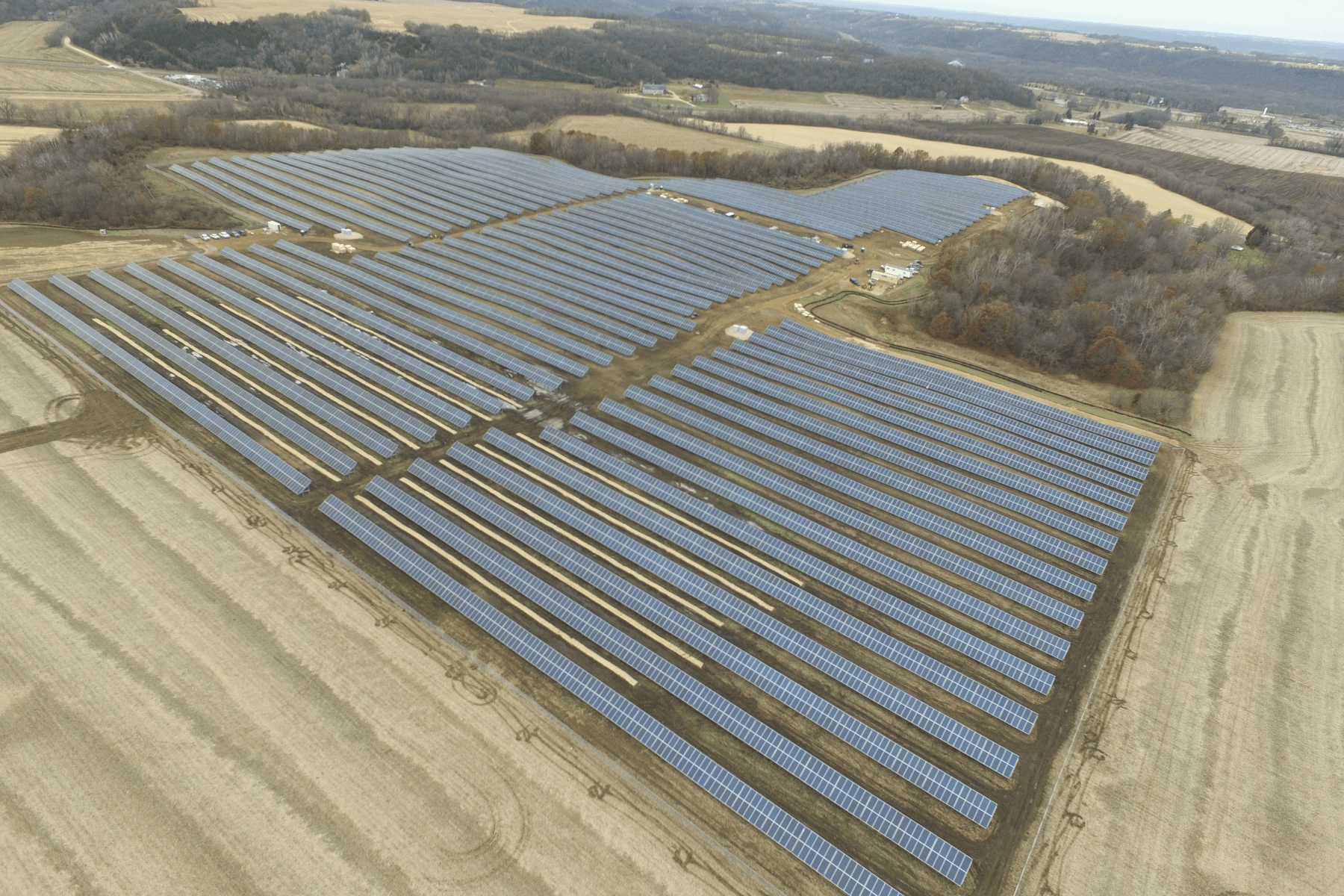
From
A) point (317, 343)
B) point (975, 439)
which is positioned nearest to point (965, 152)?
point (975, 439)

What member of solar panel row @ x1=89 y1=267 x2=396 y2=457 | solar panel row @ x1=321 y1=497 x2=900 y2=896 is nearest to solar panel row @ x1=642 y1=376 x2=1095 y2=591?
solar panel row @ x1=89 y1=267 x2=396 y2=457

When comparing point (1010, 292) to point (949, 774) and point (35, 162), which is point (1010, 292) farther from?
point (35, 162)

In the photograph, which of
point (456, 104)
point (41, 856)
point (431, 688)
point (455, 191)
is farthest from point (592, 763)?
point (456, 104)

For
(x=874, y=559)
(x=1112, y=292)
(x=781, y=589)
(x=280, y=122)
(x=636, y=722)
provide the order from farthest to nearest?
(x=280, y=122) → (x=1112, y=292) → (x=874, y=559) → (x=781, y=589) → (x=636, y=722)

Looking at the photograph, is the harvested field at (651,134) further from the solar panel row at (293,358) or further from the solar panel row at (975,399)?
the solar panel row at (293,358)

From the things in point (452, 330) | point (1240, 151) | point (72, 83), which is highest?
point (1240, 151)

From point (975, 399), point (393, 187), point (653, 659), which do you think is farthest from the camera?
point (393, 187)

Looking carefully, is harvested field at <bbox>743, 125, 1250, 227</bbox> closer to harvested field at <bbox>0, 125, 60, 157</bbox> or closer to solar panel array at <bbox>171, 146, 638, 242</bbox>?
solar panel array at <bbox>171, 146, 638, 242</bbox>

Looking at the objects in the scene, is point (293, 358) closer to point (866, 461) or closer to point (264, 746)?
point (264, 746)
